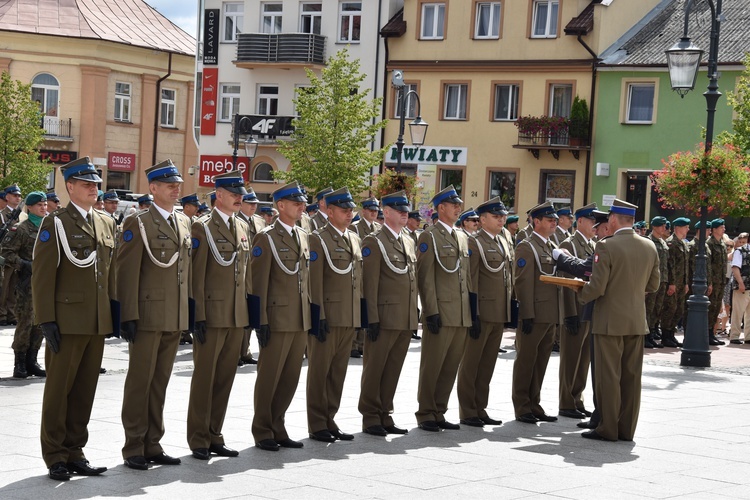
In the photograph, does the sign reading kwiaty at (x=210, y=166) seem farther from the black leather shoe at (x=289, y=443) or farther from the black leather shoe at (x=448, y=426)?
the black leather shoe at (x=289, y=443)

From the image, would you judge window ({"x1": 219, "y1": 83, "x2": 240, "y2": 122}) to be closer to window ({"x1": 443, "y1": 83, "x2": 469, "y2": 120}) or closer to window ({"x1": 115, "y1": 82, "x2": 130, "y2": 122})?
window ({"x1": 115, "y1": 82, "x2": 130, "y2": 122})

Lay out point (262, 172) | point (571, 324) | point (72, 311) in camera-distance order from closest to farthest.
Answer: point (72, 311), point (571, 324), point (262, 172)

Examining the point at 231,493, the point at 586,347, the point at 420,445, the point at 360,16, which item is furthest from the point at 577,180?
the point at 231,493

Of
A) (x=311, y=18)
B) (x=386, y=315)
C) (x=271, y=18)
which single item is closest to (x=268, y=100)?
(x=271, y=18)

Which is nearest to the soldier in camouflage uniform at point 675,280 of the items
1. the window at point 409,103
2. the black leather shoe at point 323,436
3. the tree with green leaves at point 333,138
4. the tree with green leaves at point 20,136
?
the black leather shoe at point 323,436

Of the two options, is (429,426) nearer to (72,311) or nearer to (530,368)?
(530,368)

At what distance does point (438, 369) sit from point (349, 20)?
37705 mm

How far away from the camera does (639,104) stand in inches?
1686

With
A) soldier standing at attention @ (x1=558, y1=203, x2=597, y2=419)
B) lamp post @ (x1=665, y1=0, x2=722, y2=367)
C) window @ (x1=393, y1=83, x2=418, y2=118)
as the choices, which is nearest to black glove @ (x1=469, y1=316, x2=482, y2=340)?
soldier standing at attention @ (x1=558, y1=203, x2=597, y2=419)

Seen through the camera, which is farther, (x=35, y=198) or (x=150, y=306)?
(x=35, y=198)

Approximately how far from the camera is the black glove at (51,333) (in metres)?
9.17

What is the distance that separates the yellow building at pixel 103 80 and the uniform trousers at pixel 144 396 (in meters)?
46.3

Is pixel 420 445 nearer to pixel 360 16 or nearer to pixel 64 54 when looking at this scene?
pixel 360 16

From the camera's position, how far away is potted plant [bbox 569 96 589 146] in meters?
42.8
